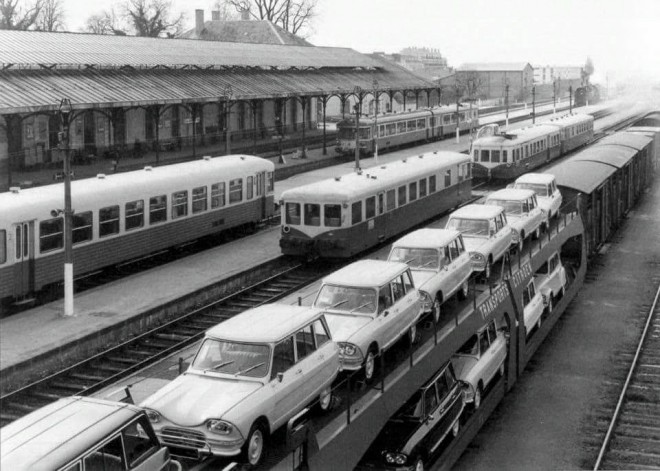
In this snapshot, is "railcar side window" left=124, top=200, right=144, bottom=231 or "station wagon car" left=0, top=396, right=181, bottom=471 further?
"railcar side window" left=124, top=200, right=144, bottom=231

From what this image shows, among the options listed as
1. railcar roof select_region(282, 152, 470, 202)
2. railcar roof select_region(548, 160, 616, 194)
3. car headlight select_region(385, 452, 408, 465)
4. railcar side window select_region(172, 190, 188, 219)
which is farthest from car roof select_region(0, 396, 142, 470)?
railcar roof select_region(548, 160, 616, 194)

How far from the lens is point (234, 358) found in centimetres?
1080

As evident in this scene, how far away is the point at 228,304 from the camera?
20.9 m

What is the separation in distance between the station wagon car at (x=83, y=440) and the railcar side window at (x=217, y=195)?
1877 centimetres

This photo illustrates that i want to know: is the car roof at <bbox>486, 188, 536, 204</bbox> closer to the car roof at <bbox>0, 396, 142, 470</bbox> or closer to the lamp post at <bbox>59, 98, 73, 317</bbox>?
the lamp post at <bbox>59, 98, 73, 317</bbox>

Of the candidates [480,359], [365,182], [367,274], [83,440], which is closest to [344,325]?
[367,274]

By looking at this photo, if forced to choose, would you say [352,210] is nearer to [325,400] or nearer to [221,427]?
[325,400]

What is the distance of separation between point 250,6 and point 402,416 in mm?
84544

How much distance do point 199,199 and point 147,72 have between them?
56.5ft

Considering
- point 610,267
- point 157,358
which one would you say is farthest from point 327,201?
point 610,267

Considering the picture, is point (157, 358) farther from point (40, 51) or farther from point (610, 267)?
point (40, 51)

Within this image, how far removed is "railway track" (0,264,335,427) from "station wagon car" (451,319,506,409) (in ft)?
18.3

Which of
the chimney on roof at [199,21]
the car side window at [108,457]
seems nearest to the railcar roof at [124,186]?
the car side window at [108,457]

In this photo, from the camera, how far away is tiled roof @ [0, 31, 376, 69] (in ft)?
123
